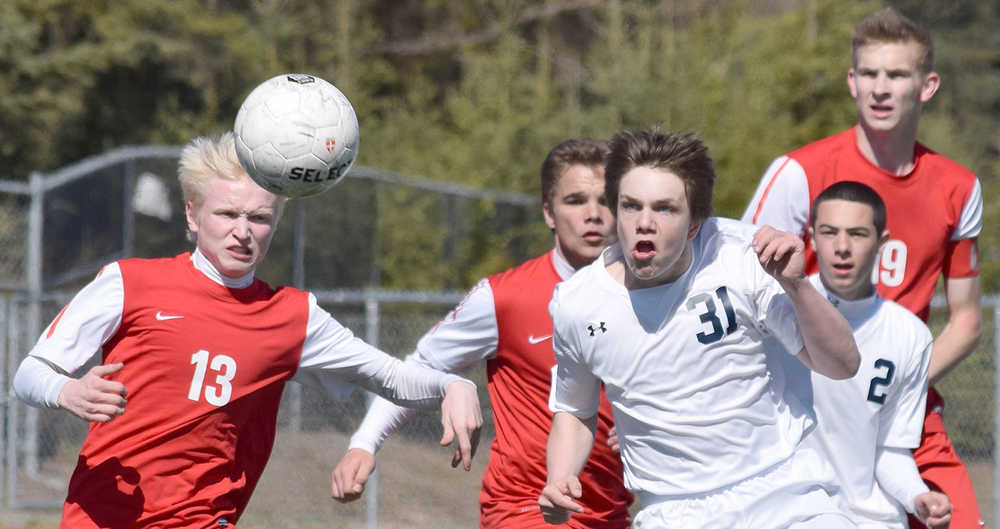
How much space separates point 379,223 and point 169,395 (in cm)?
995

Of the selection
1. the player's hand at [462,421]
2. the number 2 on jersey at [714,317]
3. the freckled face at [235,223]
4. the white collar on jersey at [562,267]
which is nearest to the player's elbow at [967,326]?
the white collar on jersey at [562,267]

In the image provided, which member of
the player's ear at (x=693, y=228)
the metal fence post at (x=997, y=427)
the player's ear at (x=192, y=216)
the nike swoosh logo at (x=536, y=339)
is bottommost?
the metal fence post at (x=997, y=427)

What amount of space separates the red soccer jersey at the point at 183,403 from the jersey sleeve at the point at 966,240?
2.62m

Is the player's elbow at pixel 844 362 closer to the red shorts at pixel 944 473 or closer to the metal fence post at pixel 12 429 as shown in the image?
the red shorts at pixel 944 473

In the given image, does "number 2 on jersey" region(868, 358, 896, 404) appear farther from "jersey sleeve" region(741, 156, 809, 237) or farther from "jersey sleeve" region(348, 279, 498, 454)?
"jersey sleeve" region(348, 279, 498, 454)

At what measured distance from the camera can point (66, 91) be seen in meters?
17.8

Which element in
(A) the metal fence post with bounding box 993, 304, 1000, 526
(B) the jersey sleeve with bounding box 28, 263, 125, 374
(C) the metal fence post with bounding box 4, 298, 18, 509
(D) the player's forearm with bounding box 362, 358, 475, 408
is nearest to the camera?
(B) the jersey sleeve with bounding box 28, 263, 125, 374

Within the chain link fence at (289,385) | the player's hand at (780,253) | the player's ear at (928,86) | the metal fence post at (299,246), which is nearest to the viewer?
the player's hand at (780,253)

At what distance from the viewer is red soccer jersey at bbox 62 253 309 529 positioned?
446cm

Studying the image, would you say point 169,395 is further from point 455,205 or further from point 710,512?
point 455,205

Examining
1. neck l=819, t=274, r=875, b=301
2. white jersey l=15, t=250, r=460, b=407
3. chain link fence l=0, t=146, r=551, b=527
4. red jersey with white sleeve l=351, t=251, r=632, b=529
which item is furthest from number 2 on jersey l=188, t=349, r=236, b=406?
chain link fence l=0, t=146, r=551, b=527

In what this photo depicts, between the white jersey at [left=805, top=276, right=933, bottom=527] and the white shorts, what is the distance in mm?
678

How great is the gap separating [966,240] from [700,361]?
6.30 feet

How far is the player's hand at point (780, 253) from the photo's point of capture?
3.56 m
